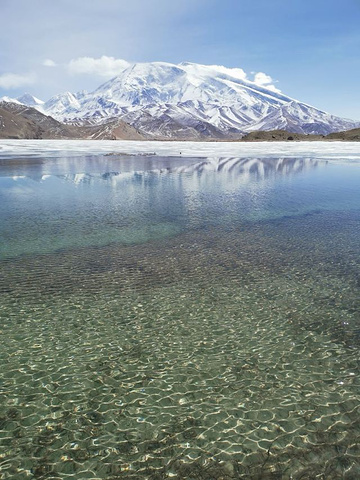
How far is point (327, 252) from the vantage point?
19.2m

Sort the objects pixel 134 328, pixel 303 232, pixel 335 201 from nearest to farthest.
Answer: pixel 134 328
pixel 303 232
pixel 335 201

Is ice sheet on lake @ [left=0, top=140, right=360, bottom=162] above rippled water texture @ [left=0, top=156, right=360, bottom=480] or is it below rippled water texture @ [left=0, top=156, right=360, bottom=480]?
above

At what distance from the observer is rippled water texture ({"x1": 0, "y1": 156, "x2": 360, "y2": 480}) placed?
7.61m

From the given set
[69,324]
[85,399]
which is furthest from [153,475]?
[69,324]

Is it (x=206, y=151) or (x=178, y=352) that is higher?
(x=206, y=151)

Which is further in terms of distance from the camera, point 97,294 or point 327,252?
point 327,252

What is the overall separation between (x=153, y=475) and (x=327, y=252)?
15.2m

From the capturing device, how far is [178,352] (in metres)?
10.8

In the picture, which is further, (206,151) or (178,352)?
(206,151)

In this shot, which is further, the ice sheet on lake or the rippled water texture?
the ice sheet on lake

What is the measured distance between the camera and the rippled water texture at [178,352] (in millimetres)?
7613

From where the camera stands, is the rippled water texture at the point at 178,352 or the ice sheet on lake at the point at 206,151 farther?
the ice sheet on lake at the point at 206,151

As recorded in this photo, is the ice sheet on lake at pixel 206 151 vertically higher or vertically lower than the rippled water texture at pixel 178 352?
higher

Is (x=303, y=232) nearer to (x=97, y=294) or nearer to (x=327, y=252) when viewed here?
(x=327, y=252)
